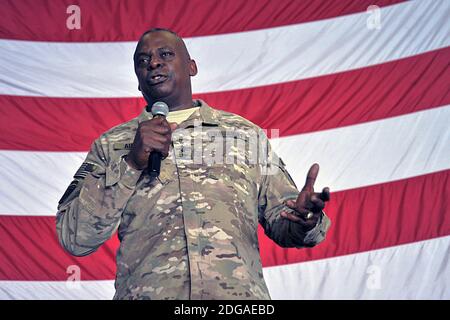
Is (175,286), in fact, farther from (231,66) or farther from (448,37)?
(448,37)

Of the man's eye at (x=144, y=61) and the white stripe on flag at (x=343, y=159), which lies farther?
the white stripe on flag at (x=343, y=159)

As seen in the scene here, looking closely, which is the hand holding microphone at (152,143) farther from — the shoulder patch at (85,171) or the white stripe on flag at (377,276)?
the white stripe on flag at (377,276)

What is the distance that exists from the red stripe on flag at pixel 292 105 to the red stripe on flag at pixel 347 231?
28cm

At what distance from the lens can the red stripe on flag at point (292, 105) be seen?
10.6ft

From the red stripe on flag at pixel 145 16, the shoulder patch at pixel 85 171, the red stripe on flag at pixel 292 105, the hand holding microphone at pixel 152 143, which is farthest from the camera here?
the red stripe on flag at pixel 145 16

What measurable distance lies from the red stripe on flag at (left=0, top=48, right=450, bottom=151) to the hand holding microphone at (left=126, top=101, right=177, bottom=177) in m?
1.51

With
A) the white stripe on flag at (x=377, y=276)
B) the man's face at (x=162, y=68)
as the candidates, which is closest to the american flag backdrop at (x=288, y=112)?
the white stripe on flag at (x=377, y=276)

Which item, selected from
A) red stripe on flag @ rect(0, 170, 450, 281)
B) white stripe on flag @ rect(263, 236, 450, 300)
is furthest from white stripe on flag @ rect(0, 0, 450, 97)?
white stripe on flag @ rect(263, 236, 450, 300)

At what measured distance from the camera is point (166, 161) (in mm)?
1947

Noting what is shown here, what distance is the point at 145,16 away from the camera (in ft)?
11.1

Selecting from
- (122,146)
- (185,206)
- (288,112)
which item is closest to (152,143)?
(185,206)

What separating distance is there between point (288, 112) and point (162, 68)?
122 cm

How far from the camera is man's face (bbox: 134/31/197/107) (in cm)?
210
